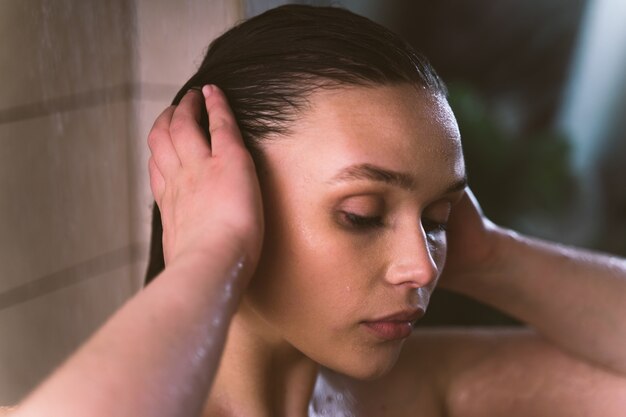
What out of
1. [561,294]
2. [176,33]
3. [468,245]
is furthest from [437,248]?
[176,33]

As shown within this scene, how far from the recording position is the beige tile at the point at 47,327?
141cm

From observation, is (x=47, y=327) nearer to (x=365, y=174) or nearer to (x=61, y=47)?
(x=61, y=47)

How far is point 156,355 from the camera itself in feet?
2.63

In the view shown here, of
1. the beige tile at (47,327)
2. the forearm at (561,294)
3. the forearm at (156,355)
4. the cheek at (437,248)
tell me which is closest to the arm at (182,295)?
the forearm at (156,355)

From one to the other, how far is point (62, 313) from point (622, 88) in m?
3.79

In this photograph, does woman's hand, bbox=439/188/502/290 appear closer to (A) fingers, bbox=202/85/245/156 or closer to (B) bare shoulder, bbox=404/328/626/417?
(B) bare shoulder, bbox=404/328/626/417

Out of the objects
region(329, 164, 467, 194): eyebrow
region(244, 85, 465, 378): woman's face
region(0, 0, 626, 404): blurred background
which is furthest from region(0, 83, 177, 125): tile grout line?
region(329, 164, 467, 194): eyebrow

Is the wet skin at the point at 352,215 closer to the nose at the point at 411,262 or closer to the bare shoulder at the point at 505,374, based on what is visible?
the nose at the point at 411,262

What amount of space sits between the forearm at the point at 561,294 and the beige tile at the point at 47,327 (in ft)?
2.13

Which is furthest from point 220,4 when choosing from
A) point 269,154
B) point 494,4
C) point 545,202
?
point 494,4

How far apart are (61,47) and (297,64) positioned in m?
0.51

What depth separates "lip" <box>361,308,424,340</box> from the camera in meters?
1.07

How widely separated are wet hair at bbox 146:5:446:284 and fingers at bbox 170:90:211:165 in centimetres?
3

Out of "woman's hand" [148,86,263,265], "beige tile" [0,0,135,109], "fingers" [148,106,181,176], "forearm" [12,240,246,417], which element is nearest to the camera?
"forearm" [12,240,246,417]
